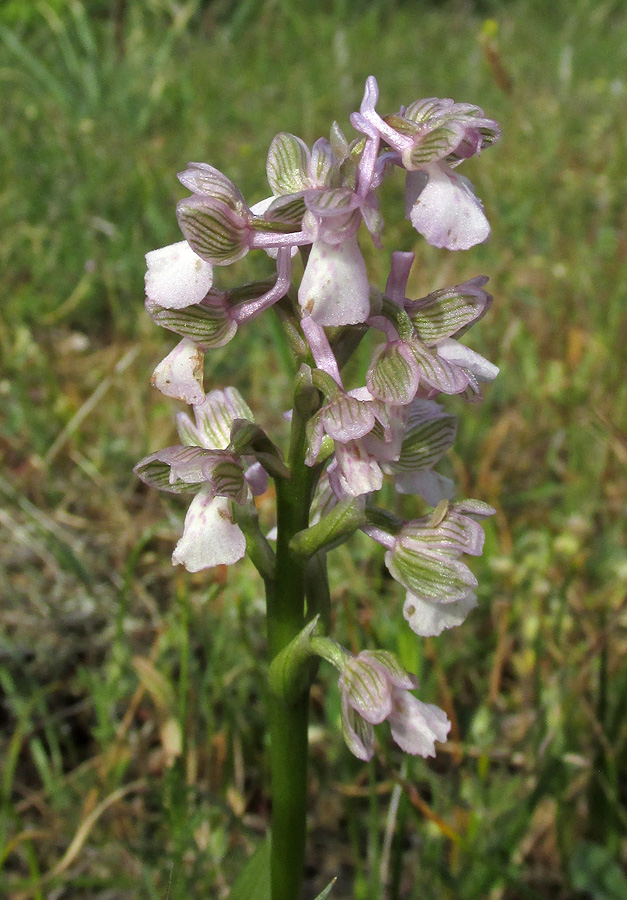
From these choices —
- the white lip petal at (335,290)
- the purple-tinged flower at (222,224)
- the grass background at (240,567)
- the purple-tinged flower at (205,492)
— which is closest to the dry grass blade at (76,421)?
the grass background at (240,567)

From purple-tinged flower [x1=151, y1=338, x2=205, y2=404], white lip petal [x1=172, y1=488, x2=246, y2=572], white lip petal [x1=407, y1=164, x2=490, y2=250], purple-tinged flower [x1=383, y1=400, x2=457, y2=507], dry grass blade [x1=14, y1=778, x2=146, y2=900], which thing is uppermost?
white lip petal [x1=407, y1=164, x2=490, y2=250]

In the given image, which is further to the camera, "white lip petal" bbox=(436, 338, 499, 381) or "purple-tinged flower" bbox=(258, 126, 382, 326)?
"white lip petal" bbox=(436, 338, 499, 381)

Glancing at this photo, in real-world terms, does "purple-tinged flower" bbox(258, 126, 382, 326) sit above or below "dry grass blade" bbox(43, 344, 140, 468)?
above

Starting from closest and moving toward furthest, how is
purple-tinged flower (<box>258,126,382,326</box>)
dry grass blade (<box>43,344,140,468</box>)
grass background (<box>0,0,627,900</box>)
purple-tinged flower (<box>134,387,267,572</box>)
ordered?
purple-tinged flower (<box>258,126,382,326</box>) < purple-tinged flower (<box>134,387,267,572</box>) < grass background (<box>0,0,627,900</box>) < dry grass blade (<box>43,344,140,468</box>)

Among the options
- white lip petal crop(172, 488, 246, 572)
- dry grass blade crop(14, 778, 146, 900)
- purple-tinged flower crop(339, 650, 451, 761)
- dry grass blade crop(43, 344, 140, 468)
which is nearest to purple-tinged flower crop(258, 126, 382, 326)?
white lip petal crop(172, 488, 246, 572)

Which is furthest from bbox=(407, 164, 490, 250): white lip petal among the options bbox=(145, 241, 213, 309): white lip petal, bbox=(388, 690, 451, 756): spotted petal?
bbox=(388, 690, 451, 756): spotted petal

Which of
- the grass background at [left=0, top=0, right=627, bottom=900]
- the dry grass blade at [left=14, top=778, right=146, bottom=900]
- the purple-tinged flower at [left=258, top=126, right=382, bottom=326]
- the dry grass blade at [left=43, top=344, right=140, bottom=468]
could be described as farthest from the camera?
the dry grass blade at [left=43, top=344, right=140, bottom=468]

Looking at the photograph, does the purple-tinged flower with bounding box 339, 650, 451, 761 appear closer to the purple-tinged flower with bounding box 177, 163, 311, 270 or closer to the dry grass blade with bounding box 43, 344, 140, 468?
the purple-tinged flower with bounding box 177, 163, 311, 270

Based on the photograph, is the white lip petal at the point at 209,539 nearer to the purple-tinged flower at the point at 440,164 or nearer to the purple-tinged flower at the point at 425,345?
the purple-tinged flower at the point at 425,345
